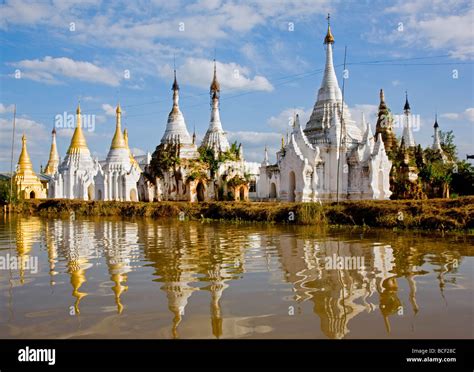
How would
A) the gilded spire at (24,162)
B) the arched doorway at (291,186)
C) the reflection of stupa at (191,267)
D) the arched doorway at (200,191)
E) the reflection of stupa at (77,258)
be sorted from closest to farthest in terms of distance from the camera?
the reflection of stupa at (191,267), the reflection of stupa at (77,258), the arched doorway at (291,186), the arched doorway at (200,191), the gilded spire at (24,162)

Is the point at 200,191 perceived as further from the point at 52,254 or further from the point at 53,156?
the point at 53,156

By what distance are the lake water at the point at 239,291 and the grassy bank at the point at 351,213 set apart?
474 cm

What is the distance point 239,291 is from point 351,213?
532 inches

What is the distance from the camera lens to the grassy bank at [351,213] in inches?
670

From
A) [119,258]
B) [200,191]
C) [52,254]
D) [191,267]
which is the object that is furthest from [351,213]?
[200,191]

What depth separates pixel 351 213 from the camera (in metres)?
19.7

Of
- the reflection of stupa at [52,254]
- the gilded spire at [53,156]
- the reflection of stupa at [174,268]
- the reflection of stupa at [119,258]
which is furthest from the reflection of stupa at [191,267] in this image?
the gilded spire at [53,156]

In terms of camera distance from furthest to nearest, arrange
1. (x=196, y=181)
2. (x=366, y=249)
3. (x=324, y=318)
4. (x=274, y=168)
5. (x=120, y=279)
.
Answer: (x=274, y=168)
(x=196, y=181)
(x=366, y=249)
(x=120, y=279)
(x=324, y=318)

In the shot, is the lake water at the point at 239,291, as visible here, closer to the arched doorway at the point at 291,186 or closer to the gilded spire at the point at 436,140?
the arched doorway at the point at 291,186

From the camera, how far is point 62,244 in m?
13.7
